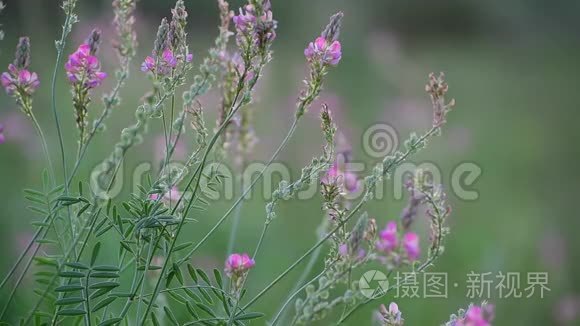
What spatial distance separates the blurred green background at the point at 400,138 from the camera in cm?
311

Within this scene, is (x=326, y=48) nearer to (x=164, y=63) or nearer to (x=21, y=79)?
(x=164, y=63)

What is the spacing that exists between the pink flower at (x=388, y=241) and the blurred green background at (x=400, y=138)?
0.37 metres

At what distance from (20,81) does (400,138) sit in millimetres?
3232

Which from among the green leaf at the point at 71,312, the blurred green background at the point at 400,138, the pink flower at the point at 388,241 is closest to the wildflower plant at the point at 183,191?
the green leaf at the point at 71,312

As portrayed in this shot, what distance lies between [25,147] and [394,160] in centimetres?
263

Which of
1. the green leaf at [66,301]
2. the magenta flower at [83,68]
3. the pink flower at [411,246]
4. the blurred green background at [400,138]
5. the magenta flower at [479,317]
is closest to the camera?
the magenta flower at [479,317]

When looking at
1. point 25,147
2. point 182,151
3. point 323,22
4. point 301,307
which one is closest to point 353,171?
point 301,307

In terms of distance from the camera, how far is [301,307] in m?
1.26

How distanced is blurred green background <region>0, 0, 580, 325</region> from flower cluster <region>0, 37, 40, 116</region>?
755 millimetres

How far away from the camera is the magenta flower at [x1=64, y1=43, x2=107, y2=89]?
133 cm

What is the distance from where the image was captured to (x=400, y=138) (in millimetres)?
4398

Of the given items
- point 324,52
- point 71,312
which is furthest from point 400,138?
point 71,312

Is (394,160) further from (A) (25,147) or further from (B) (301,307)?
(A) (25,147)

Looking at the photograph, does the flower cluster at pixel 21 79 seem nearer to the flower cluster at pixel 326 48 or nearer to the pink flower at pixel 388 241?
the flower cluster at pixel 326 48
